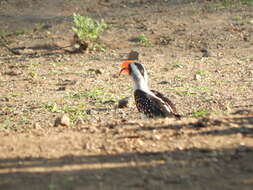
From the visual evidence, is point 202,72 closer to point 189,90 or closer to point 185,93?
point 189,90

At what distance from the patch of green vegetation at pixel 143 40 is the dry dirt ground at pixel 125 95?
0.06m

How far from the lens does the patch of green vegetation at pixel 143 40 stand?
1288 centimetres

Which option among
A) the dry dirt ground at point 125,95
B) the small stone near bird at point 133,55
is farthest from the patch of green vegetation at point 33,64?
the small stone near bird at point 133,55

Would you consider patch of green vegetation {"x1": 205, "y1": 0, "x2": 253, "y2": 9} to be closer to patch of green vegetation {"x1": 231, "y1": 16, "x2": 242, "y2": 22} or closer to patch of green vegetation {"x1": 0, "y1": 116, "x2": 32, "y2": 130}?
patch of green vegetation {"x1": 231, "y1": 16, "x2": 242, "y2": 22}

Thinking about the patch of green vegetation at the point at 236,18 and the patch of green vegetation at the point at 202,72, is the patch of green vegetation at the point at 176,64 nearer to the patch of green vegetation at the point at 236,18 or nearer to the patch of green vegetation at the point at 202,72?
the patch of green vegetation at the point at 202,72

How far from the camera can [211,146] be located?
15.1 ft

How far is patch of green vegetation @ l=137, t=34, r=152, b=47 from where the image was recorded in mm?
12884

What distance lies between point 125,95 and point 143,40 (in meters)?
4.35

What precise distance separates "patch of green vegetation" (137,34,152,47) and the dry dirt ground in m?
0.06

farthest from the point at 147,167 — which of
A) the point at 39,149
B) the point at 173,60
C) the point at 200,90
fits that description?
the point at 173,60

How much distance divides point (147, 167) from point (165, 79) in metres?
5.78

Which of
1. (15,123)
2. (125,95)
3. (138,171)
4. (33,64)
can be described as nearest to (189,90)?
(125,95)

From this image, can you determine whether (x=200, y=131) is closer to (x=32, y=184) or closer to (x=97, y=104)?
(x=32, y=184)

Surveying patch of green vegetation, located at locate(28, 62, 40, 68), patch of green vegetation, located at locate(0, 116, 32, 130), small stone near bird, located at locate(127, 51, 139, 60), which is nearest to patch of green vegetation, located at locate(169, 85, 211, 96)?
patch of green vegetation, located at locate(0, 116, 32, 130)
